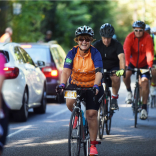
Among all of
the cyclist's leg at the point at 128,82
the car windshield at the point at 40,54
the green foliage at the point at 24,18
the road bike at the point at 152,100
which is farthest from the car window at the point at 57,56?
the green foliage at the point at 24,18

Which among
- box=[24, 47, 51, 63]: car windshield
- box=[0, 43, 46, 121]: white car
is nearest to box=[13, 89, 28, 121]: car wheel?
box=[0, 43, 46, 121]: white car

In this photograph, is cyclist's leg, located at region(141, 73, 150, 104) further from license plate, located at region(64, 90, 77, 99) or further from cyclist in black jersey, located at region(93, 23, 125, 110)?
license plate, located at region(64, 90, 77, 99)

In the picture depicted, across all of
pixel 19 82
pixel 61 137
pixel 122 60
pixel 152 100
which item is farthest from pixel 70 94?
pixel 152 100

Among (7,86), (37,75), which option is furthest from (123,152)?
(37,75)

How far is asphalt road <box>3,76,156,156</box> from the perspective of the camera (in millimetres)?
7195

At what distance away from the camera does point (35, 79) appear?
1135 centimetres

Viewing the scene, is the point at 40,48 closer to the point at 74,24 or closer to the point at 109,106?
the point at 109,106

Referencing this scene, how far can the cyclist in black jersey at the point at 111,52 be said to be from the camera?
860 cm

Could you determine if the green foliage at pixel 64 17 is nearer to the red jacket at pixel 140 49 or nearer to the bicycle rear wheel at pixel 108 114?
the red jacket at pixel 140 49

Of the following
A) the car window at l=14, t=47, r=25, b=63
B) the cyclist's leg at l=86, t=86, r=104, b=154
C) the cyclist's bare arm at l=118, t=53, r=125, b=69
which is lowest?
the cyclist's leg at l=86, t=86, r=104, b=154

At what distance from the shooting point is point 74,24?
52.5 metres

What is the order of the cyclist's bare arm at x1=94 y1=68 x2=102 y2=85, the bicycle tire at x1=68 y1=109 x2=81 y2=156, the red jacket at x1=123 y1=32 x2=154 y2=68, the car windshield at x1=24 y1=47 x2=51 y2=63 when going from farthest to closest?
the car windshield at x1=24 y1=47 x2=51 y2=63
the red jacket at x1=123 y1=32 x2=154 y2=68
the cyclist's bare arm at x1=94 y1=68 x2=102 y2=85
the bicycle tire at x1=68 y1=109 x2=81 y2=156

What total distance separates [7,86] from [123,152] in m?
3.47

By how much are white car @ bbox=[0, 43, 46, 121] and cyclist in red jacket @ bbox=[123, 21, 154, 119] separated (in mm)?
2165
